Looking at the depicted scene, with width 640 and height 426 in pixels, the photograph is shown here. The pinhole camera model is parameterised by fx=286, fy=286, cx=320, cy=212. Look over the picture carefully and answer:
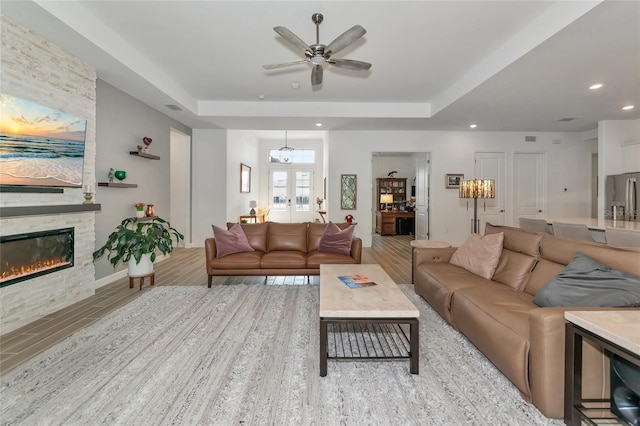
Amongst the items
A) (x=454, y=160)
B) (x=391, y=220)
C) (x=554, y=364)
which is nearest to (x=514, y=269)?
(x=554, y=364)

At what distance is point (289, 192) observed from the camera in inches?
404

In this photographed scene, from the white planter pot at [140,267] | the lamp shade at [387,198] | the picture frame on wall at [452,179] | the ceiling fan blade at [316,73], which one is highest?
the ceiling fan blade at [316,73]

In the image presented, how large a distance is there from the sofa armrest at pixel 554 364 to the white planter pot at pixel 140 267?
13.8 feet

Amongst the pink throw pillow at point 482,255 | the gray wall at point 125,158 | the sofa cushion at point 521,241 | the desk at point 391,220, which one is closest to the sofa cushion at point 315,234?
the pink throw pillow at point 482,255

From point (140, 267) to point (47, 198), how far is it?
1.28m

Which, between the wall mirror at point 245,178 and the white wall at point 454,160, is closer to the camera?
the white wall at point 454,160

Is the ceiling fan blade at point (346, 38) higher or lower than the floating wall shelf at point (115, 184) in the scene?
higher

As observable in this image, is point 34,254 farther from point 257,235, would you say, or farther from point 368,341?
point 368,341

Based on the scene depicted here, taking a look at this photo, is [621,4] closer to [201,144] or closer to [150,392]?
[150,392]

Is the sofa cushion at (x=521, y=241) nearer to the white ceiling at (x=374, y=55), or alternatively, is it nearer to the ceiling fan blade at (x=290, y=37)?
the white ceiling at (x=374, y=55)

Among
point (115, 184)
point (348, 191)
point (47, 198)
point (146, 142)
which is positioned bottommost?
point (47, 198)

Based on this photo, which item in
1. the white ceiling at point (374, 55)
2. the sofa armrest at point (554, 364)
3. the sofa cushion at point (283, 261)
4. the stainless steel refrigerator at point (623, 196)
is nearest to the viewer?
the sofa armrest at point (554, 364)

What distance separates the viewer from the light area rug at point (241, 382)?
1.62 meters

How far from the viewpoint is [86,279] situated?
3541 millimetres
